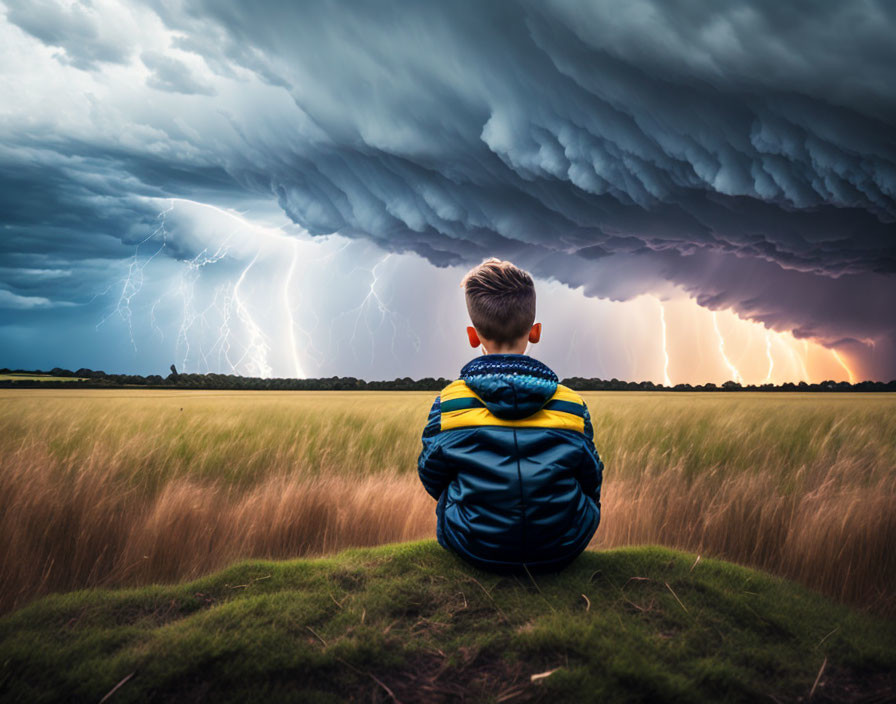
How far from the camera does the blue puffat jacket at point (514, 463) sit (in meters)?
2.41

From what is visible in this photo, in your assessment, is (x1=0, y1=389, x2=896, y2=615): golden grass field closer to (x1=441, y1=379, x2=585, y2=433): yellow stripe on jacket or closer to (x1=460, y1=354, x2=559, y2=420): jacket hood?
(x1=441, y1=379, x2=585, y2=433): yellow stripe on jacket

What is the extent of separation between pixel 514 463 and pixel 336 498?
2.37 m

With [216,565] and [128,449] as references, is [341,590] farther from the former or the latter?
[128,449]

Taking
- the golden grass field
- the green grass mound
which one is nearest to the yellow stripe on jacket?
the green grass mound

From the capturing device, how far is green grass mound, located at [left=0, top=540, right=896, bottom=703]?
1.86m

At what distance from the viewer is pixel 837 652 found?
2162mm

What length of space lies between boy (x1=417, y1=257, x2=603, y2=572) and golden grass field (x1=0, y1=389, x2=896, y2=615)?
5.30 ft

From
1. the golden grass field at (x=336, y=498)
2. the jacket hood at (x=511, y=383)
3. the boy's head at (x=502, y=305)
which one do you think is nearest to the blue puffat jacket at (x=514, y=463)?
the jacket hood at (x=511, y=383)

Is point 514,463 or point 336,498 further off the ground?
point 514,463

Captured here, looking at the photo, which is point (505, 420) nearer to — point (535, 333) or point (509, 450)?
point (509, 450)

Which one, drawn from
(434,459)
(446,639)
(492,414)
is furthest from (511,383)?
(446,639)

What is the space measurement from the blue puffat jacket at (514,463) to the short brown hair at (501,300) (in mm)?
163

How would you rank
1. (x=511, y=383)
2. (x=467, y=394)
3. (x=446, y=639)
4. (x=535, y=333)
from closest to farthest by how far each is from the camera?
(x=446, y=639), (x=511, y=383), (x=467, y=394), (x=535, y=333)

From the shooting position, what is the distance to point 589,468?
2.58 metres
